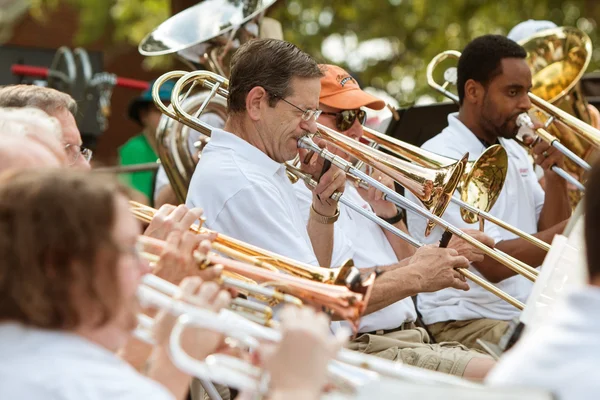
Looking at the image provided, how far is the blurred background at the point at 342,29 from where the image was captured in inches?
447

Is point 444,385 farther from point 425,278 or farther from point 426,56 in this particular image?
point 426,56

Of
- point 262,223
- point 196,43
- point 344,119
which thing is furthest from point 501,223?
point 196,43

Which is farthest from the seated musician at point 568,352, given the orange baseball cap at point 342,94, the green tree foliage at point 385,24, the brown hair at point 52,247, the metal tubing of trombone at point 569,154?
the green tree foliage at point 385,24

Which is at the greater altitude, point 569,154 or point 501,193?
point 569,154

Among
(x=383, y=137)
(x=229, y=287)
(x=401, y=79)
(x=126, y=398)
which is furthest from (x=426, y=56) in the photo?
(x=126, y=398)

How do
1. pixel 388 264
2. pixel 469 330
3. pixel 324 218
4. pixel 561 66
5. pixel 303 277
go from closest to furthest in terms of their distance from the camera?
pixel 303 277 → pixel 324 218 → pixel 388 264 → pixel 469 330 → pixel 561 66

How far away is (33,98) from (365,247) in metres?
1.46

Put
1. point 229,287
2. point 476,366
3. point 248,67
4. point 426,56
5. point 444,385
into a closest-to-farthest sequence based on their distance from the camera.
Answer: point 444,385 → point 229,287 → point 476,366 → point 248,67 → point 426,56

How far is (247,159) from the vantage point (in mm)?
3549

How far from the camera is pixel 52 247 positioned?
68.0 inches

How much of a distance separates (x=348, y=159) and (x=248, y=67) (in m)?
0.60

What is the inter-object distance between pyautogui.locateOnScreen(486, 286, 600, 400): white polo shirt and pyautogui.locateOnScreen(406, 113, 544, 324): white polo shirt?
2.27 metres

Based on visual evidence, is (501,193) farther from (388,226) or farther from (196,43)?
(196,43)

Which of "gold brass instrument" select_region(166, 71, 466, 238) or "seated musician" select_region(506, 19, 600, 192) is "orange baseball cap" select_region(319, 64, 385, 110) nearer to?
"gold brass instrument" select_region(166, 71, 466, 238)
